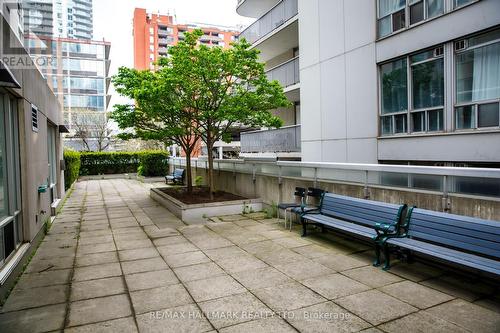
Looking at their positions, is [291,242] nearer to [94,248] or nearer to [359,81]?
[94,248]

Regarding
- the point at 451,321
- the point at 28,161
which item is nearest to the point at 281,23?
the point at 28,161

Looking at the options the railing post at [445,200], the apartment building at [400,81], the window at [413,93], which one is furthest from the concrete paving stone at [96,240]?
the window at [413,93]

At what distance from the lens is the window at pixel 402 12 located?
9383 mm

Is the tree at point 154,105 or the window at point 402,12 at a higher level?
the window at point 402,12

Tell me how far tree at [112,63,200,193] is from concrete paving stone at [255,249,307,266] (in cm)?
596

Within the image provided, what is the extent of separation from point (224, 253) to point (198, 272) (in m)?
1.04

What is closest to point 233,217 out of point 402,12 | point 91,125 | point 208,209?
point 208,209

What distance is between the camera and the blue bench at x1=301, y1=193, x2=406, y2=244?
18.9 feet

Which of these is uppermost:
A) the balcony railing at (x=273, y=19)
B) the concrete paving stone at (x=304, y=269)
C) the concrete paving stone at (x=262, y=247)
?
the balcony railing at (x=273, y=19)

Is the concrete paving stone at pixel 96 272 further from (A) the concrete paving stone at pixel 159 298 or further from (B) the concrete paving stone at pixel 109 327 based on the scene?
(B) the concrete paving stone at pixel 109 327

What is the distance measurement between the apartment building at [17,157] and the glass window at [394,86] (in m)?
9.30

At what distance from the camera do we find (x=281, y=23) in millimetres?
17297

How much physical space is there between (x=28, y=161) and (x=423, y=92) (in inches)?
381

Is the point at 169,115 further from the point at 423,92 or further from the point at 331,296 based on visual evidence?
the point at 331,296
